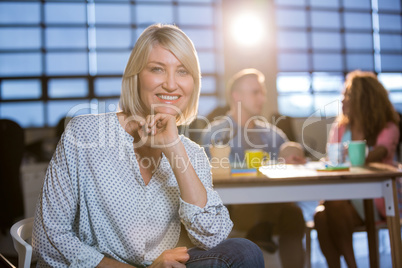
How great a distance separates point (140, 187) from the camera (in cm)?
116

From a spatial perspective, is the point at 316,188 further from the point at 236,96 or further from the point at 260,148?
the point at 236,96

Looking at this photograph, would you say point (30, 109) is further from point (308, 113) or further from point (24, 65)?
point (308, 113)

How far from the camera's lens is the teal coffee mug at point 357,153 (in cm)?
204

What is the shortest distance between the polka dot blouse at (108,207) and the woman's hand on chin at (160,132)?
8 cm

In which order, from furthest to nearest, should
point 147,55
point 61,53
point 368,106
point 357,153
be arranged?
point 61,53 < point 368,106 < point 357,153 < point 147,55

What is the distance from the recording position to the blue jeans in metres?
0.95

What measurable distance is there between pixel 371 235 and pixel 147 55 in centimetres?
158

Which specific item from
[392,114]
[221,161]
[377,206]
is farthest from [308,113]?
[221,161]

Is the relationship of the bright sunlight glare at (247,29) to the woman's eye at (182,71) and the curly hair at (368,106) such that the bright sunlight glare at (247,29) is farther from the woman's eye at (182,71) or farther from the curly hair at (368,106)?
the woman's eye at (182,71)

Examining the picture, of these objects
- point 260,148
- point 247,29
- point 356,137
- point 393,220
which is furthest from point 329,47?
point 393,220

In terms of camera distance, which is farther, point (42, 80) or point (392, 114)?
point (42, 80)

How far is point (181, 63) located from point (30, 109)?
506 cm

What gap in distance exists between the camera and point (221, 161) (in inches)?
71.3

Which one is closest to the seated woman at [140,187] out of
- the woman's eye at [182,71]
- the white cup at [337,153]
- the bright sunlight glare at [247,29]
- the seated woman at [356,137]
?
the woman's eye at [182,71]
